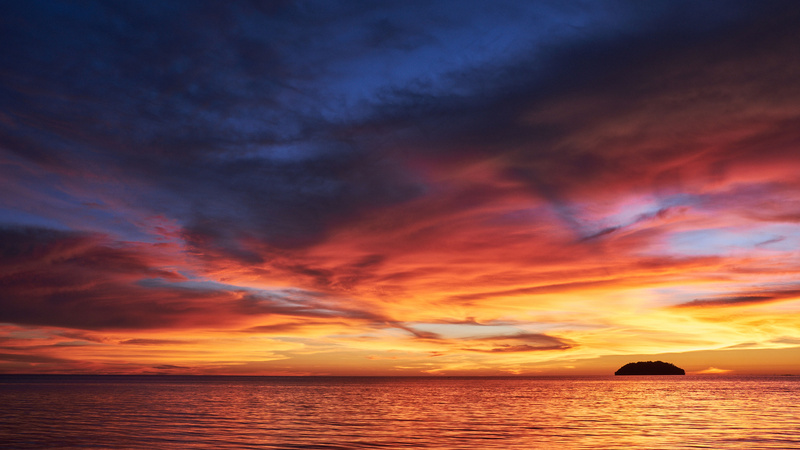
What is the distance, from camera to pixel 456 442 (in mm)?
38312

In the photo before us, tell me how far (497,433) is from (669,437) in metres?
12.8

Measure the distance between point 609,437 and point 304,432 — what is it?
24026 millimetres

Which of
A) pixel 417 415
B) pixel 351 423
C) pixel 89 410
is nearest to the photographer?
pixel 351 423

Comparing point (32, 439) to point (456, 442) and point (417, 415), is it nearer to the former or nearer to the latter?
point (456, 442)

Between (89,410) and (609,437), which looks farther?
(89,410)

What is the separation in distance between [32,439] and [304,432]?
64.7ft

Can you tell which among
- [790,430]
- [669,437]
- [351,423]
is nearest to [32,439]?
[351,423]

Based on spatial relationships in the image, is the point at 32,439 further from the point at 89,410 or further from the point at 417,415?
the point at 417,415

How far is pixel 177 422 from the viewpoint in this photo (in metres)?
52.4

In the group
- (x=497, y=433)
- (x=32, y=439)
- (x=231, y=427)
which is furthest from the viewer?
(x=231, y=427)

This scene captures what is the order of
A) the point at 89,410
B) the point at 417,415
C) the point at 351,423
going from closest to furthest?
the point at 351,423 < the point at 417,415 < the point at 89,410

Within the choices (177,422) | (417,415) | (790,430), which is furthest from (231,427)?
(790,430)

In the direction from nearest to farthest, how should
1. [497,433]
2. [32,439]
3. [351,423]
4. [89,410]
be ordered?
[32,439]
[497,433]
[351,423]
[89,410]

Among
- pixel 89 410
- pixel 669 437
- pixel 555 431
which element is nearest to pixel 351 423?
pixel 555 431
